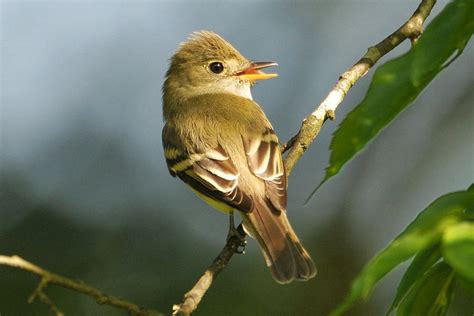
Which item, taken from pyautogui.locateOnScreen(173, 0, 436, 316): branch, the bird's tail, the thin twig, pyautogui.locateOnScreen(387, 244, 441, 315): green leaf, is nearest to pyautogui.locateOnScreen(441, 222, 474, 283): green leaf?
pyautogui.locateOnScreen(387, 244, 441, 315): green leaf

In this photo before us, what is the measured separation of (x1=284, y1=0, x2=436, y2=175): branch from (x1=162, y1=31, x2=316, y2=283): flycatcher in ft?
1.12

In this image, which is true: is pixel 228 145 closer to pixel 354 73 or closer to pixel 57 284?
pixel 354 73

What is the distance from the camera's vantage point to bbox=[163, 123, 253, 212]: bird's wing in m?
5.18

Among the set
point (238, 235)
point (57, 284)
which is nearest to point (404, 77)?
point (57, 284)

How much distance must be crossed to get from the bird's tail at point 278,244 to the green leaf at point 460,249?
113 inches

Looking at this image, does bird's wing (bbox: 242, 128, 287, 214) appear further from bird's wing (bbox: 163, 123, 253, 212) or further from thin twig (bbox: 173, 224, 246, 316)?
Answer: thin twig (bbox: 173, 224, 246, 316)

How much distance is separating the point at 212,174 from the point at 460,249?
381cm

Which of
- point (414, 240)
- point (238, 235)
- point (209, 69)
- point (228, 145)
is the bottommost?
point (238, 235)

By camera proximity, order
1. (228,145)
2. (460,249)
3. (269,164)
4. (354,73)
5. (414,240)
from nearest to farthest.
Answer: (460,249)
(414,240)
(354,73)
(269,164)
(228,145)

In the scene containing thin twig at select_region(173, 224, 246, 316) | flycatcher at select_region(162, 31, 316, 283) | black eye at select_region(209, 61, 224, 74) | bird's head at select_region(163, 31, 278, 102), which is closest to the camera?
thin twig at select_region(173, 224, 246, 316)

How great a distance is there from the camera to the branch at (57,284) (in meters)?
2.48

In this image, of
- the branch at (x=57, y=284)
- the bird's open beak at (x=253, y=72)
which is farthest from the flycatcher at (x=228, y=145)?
the branch at (x=57, y=284)

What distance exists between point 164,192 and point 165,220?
26.3 inches

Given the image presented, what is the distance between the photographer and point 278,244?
4.90m
